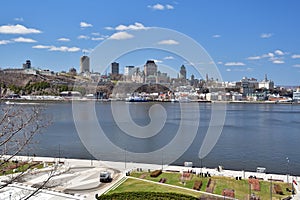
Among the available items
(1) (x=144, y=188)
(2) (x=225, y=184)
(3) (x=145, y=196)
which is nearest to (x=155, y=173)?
(1) (x=144, y=188)

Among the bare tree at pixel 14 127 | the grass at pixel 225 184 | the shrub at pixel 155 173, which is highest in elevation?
the bare tree at pixel 14 127

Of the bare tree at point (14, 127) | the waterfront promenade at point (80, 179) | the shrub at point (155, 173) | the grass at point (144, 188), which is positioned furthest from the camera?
the shrub at point (155, 173)

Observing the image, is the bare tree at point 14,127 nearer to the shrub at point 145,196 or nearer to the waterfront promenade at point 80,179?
the waterfront promenade at point 80,179

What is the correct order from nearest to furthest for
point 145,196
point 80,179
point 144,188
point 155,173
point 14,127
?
point 14,127
point 145,196
point 144,188
point 80,179
point 155,173

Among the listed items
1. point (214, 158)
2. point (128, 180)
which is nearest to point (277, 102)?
point (214, 158)

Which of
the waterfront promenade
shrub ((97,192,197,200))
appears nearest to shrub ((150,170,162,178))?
the waterfront promenade

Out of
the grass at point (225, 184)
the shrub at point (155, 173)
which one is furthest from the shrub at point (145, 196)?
the shrub at point (155, 173)

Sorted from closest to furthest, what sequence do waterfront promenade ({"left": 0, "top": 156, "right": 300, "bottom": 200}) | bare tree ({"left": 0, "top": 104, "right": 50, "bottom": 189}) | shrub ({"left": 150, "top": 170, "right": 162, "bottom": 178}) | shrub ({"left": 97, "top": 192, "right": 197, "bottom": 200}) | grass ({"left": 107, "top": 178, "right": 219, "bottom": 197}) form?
bare tree ({"left": 0, "top": 104, "right": 50, "bottom": 189})
shrub ({"left": 97, "top": 192, "right": 197, "bottom": 200})
waterfront promenade ({"left": 0, "top": 156, "right": 300, "bottom": 200})
grass ({"left": 107, "top": 178, "right": 219, "bottom": 197})
shrub ({"left": 150, "top": 170, "right": 162, "bottom": 178})

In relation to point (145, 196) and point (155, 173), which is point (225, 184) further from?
point (145, 196)

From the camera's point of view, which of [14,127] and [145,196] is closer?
[14,127]

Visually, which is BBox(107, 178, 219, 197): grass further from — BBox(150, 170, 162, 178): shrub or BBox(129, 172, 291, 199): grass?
BBox(150, 170, 162, 178): shrub

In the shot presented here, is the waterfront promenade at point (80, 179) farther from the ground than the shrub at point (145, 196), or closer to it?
closer to it

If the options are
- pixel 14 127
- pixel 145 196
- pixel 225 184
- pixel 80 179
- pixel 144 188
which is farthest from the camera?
pixel 80 179

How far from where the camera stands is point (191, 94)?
2365 inches
